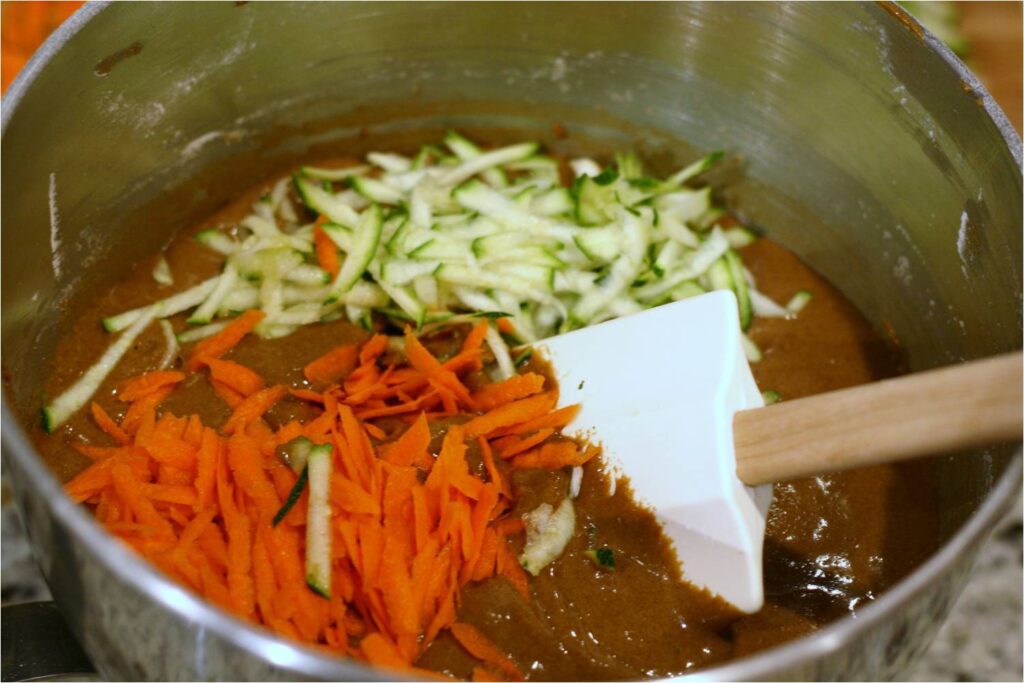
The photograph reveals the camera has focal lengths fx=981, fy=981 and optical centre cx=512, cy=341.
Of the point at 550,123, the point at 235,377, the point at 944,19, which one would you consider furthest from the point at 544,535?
the point at 944,19

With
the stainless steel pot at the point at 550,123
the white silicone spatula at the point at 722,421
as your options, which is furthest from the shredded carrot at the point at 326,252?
the white silicone spatula at the point at 722,421

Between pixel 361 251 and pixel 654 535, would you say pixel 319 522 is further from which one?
pixel 361 251

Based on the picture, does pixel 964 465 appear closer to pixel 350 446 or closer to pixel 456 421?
pixel 456 421

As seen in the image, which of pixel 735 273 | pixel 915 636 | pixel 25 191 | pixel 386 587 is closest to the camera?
pixel 915 636

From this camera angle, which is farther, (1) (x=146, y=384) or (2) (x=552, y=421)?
(1) (x=146, y=384)

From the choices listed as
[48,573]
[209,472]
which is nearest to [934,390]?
[209,472]
